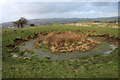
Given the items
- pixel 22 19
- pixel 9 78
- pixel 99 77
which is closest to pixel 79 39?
pixel 99 77

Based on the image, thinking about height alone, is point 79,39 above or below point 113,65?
above

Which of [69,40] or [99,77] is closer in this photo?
[99,77]

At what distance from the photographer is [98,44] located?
19297mm

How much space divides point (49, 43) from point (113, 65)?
39.5ft

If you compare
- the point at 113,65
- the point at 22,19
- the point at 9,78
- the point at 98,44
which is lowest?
the point at 9,78

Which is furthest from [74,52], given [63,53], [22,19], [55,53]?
[22,19]

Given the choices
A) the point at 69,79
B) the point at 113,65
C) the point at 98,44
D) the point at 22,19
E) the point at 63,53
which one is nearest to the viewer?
the point at 69,79

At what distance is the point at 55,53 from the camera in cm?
1625

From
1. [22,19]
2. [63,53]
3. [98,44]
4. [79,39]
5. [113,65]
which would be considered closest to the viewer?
[113,65]

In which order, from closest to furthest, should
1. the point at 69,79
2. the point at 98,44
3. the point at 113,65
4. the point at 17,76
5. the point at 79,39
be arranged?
the point at 69,79, the point at 17,76, the point at 113,65, the point at 98,44, the point at 79,39

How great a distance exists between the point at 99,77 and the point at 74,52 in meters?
7.93

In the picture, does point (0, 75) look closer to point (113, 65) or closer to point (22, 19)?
point (113, 65)

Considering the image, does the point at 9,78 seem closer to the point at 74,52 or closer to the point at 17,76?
the point at 17,76

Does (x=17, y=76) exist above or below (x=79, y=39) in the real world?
below
